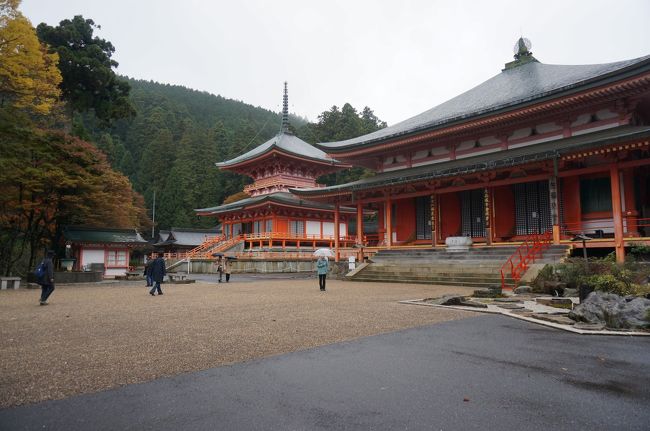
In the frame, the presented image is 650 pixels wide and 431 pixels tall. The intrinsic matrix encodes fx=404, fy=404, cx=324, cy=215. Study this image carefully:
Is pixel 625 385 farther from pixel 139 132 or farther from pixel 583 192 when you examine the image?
pixel 139 132

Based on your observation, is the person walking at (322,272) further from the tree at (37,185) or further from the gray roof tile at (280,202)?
the gray roof tile at (280,202)

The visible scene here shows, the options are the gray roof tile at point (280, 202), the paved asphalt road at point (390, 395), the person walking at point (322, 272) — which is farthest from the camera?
the gray roof tile at point (280, 202)

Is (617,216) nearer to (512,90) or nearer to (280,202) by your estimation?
(512,90)

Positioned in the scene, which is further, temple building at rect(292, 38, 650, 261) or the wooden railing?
the wooden railing

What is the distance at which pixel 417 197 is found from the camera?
871 inches

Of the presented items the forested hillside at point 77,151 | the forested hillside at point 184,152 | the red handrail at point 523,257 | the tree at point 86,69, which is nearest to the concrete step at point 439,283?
the red handrail at point 523,257

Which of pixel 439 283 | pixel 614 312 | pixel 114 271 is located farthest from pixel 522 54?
pixel 114 271

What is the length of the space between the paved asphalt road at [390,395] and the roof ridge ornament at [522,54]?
23.4 meters

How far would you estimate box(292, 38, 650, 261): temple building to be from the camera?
14703 millimetres

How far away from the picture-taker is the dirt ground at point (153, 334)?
3977 millimetres

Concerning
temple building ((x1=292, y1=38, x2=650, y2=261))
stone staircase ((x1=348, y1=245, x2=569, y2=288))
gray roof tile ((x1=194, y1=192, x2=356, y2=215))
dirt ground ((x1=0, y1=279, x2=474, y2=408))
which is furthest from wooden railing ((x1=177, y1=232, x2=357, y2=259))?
dirt ground ((x1=0, y1=279, x2=474, y2=408))

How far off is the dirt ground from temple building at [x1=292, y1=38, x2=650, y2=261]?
9.85 meters

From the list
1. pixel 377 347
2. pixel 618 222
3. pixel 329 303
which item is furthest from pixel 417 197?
pixel 377 347

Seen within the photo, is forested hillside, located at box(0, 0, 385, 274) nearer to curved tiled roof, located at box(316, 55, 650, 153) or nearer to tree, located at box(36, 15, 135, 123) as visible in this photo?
tree, located at box(36, 15, 135, 123)
